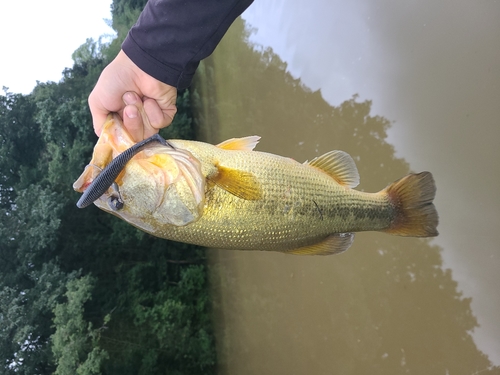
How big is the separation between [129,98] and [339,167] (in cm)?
124

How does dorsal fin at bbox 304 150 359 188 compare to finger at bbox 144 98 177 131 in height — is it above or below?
below

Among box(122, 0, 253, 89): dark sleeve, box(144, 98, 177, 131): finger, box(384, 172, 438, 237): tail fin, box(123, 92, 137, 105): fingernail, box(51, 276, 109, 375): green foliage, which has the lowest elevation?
box(51, 276, 109, 375): green foliage

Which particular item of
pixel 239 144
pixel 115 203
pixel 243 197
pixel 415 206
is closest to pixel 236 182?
pixel 243 197

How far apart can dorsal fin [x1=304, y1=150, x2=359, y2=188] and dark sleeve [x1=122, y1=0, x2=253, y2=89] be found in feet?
2.91

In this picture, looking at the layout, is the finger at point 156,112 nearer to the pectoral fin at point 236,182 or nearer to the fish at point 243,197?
the fish at point 243,197

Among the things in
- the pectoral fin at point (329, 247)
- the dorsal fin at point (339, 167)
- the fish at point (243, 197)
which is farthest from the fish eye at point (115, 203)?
the dorsal fin at point (339, 167)

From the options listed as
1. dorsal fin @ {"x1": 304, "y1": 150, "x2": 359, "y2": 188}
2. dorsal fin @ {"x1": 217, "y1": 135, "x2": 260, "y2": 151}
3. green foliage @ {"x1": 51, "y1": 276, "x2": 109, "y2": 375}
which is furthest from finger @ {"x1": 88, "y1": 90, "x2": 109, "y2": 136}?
green foliage @ {"x1": 51, "y1": 276, "x2": 109, "y2": 375}

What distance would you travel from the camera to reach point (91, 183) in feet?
4.98

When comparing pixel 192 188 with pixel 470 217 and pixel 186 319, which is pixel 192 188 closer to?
pixel 470 217

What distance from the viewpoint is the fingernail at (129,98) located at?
77.1 inches

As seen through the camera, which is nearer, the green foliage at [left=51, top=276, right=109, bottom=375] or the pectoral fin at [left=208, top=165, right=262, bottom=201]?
the pectoral fin at [left=208, top=165, right=262, bottom=201]

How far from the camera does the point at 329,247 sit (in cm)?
201

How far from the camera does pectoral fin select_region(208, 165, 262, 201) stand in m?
1.69

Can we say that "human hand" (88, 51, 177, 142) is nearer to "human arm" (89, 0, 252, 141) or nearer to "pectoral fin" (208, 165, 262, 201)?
"human arm" (89, 0, 252, 141)
